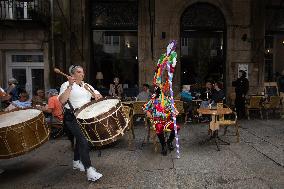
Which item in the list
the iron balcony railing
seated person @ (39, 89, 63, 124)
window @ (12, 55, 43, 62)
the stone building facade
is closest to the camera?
seated person @ (39, 89, 63, 124)

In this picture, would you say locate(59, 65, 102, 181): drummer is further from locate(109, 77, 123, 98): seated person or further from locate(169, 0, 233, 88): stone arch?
locate(169, 0, 233, 88): stone arch

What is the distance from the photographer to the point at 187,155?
6633 mm

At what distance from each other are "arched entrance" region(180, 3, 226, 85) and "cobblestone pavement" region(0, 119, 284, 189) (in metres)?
6.22

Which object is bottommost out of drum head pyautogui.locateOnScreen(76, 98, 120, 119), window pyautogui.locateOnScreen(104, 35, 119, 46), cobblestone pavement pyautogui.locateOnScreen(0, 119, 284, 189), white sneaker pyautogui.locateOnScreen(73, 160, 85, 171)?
Result: cobblestone pavement pyautogui.locateOnScreen(0, 119, 284, 189)

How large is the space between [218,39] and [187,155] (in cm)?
876

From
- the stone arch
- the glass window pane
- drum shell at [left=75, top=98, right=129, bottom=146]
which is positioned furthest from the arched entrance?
drum shell at [left=75, top=98, right=129, bottom=146]

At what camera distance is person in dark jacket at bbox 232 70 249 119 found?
11.9 metres

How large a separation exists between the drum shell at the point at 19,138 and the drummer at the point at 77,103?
52cm

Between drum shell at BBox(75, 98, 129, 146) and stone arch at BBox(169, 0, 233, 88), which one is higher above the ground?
stone arch at BBox(169, 0, 233, 88)

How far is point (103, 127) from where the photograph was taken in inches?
214

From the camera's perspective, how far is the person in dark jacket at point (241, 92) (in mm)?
11930

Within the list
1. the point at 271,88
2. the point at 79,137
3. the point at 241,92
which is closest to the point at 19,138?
the point at 79,137

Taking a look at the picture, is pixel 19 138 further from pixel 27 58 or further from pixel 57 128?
pixel 27 58

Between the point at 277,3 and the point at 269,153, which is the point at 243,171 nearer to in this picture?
the point at 269,153
